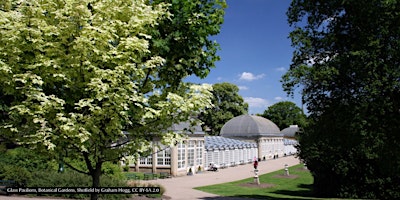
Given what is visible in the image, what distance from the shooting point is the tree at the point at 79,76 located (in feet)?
23.3

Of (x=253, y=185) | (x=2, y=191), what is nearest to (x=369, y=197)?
(x=253, y=185)

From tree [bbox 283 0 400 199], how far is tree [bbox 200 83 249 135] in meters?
58.1

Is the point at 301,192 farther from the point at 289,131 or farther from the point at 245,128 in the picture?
the point at 289,131

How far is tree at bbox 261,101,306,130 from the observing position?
120m

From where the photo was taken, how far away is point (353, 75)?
18438 millimetres

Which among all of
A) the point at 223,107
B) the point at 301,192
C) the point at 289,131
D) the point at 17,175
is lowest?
the point at 301,192

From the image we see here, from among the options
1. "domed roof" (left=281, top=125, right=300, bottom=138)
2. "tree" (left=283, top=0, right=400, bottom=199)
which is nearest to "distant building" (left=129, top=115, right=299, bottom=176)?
"tree" (left=283, top=0, right=400, bottom=199)

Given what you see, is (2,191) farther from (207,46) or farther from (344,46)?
(344,46)

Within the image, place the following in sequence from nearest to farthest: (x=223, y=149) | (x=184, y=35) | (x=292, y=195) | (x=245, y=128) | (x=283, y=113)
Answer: (x=184, y=35)
(x=292, y=195)
(x=223, y=149)
(x=245, y=128)
(x=283, y=113)

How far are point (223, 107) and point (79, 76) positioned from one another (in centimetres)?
7581

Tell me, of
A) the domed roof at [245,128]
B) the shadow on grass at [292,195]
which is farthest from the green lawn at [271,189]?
the domed roof at [245,128]

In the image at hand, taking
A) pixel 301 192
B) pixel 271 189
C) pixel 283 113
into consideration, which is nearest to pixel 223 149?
pixel 271 189

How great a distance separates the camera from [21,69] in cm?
766

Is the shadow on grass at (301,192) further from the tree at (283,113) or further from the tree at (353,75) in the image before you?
the tree at (283,113)
